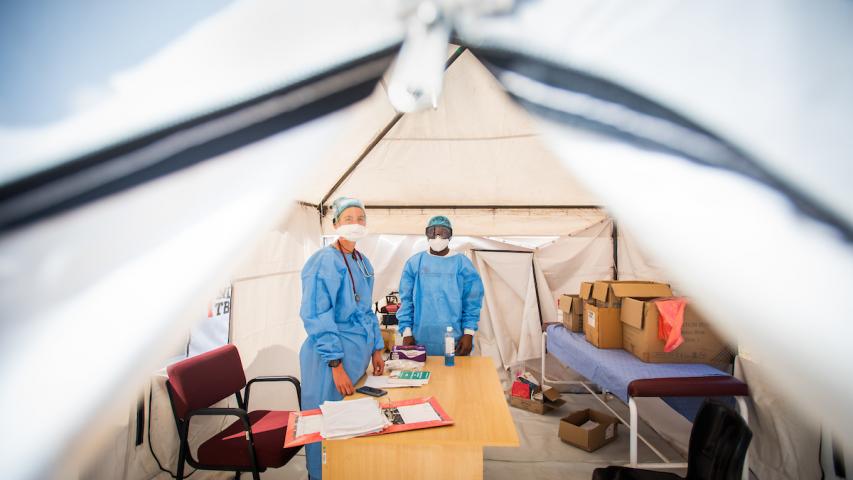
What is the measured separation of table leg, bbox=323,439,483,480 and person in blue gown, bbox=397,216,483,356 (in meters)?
1.46

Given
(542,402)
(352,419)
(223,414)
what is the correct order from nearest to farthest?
(352,419), (223,414), (542,402)

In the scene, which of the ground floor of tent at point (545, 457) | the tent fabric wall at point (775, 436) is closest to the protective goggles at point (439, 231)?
the ground floor of tent at point (545, 457)

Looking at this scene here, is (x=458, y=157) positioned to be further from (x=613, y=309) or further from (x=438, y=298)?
(x=613, y=309)

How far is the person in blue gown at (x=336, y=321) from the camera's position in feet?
6.23

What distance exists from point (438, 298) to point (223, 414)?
5.19 ft

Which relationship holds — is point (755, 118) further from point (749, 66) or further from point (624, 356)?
point (624, 356)

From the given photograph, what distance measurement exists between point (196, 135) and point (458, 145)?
103 inches

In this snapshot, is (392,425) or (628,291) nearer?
(392,425)

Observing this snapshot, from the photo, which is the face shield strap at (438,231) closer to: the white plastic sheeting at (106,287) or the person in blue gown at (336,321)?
the person in blue gown at (336,321)

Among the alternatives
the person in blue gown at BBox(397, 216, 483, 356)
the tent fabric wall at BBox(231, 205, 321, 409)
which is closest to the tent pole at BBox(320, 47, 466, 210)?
the tent fabric wall at BBox(231, 205, 321, 409)

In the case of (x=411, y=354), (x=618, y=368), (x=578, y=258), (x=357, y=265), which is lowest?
(x=618, y=368)

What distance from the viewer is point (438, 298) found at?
9.49 ft

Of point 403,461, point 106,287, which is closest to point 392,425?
point 403,461

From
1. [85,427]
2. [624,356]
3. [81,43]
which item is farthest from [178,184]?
[624,356]
